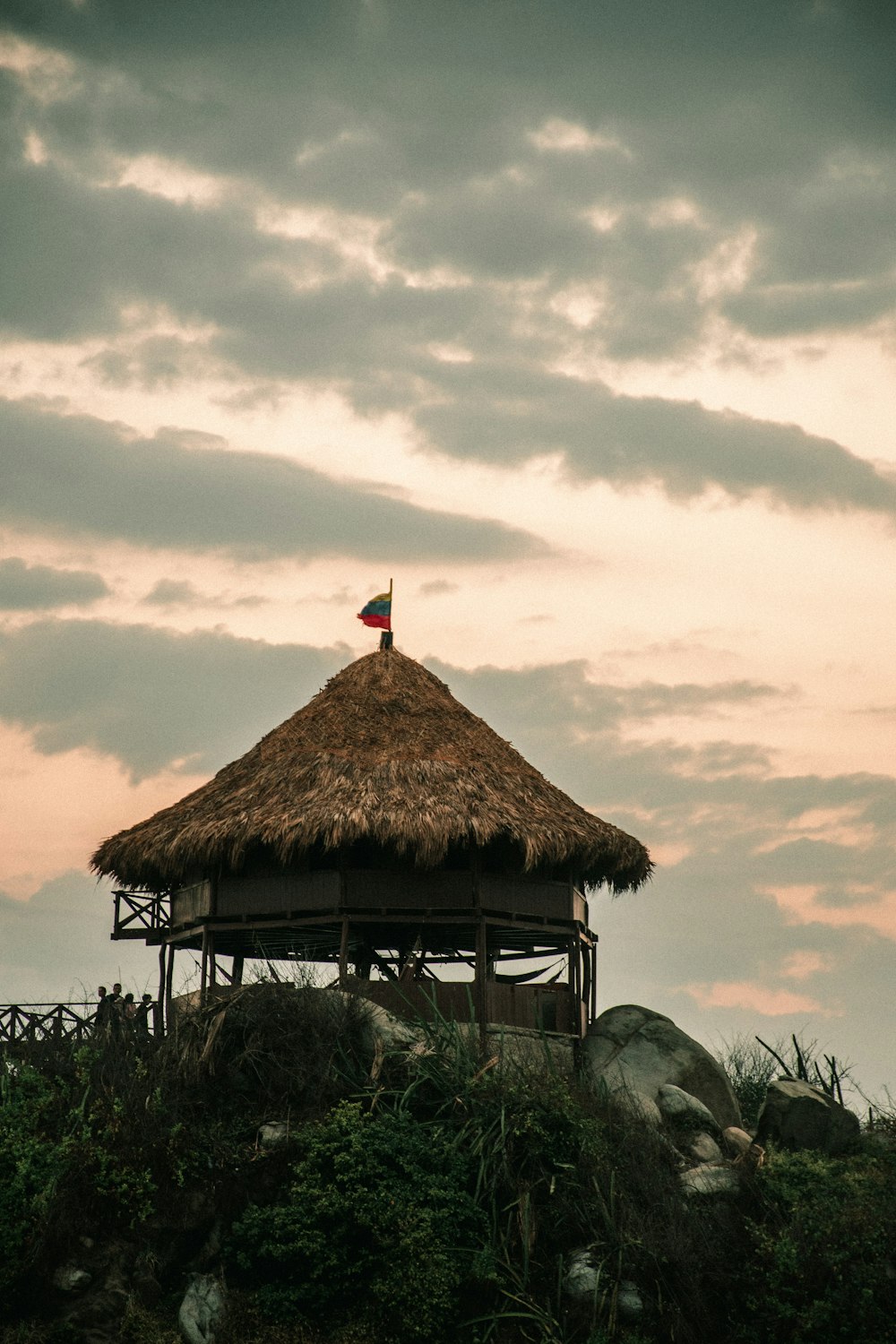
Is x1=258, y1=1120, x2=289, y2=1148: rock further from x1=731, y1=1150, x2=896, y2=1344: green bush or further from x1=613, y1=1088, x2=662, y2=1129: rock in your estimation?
x1=731, y1=1150, x2=896, y2=1344: green bush

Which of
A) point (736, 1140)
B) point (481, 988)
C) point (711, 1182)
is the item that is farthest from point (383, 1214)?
point (736, 1140)

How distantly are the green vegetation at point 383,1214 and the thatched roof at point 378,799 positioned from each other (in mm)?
4683

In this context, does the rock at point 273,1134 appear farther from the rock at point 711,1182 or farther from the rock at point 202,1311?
the rock at point 711,1182

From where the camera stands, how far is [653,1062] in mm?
26797

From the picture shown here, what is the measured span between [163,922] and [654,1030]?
9.52 metres

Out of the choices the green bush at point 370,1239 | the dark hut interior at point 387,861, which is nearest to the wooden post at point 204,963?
the dark hut interior at point 387,861

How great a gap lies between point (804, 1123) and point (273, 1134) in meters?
7.94

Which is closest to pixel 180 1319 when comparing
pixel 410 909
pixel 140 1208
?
pixel 140 1208

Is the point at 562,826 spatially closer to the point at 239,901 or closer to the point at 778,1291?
the point at 239,901

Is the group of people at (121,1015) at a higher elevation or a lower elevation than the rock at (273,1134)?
higher

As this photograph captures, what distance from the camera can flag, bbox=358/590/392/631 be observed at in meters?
31.8

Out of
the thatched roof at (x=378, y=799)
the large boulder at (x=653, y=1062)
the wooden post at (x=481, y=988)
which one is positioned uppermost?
the thatched roof at (x=378, y=799)

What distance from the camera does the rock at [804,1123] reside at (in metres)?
22.6

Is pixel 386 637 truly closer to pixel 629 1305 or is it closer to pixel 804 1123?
pixel 804 1123
